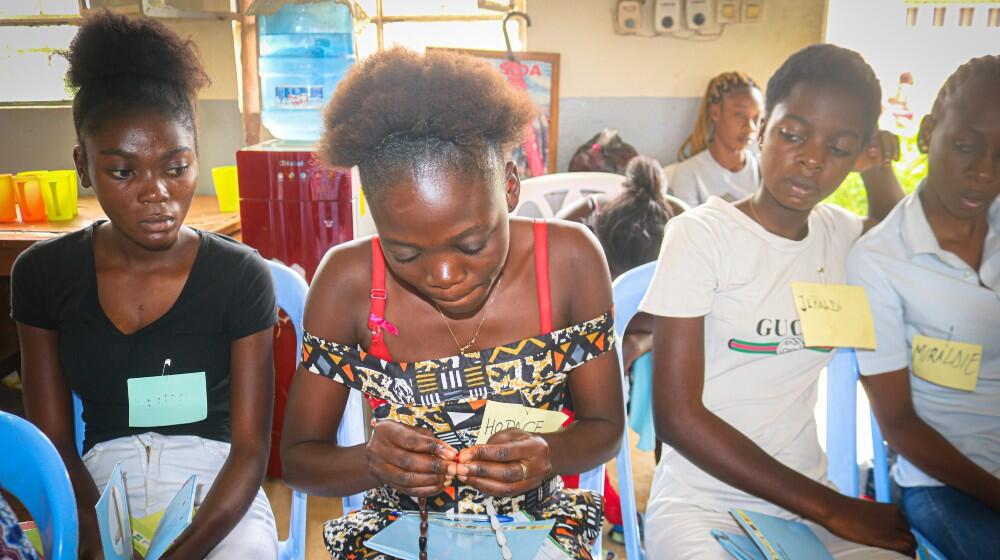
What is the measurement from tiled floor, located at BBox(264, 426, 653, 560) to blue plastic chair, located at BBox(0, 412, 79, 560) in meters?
1.36

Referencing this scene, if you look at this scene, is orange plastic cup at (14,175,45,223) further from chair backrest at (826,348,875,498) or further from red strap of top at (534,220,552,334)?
chair backrest at (826,348,875,498)

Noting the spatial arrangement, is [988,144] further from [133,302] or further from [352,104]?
[133,302]

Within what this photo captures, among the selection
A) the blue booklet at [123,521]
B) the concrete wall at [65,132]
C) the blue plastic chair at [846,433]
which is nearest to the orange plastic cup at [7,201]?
the concrete wall at [65,132]

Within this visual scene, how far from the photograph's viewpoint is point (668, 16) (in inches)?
174

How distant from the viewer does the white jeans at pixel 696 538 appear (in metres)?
1.43

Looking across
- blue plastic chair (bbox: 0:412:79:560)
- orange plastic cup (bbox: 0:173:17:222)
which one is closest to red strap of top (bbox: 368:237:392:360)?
blue plastic chair (bbox: 0:412:79:560)

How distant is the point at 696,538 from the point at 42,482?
1267 mm

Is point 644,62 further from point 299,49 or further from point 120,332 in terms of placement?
point 120,332

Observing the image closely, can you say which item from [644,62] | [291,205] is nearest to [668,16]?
[644,62]

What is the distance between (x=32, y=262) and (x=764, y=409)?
1743 millimetres

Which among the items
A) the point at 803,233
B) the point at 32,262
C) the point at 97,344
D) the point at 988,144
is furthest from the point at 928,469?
the point at 32,262

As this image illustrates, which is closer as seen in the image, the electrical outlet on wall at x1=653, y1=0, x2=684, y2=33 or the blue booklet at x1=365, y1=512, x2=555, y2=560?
the blue booklet at x1=365, y1=512, x2=555, y2=560

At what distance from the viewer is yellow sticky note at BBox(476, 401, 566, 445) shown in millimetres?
1340

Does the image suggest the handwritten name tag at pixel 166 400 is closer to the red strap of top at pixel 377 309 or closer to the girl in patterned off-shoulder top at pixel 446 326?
the girl in patterned off-shoulder top at pixel 446 326
